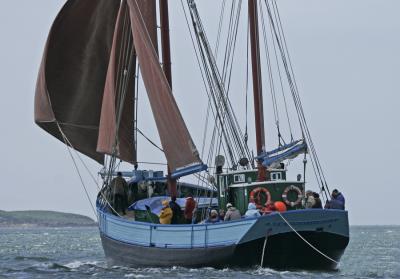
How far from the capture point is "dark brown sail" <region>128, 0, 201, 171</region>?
136ft

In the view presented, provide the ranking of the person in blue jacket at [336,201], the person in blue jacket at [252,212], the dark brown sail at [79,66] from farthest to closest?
the dark brown sail at [79,66] → the person in blue jacket at [336,201] → the person in blue jacket at [252,212]

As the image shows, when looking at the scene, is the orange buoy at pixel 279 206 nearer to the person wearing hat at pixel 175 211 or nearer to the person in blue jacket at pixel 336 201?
the person in blue jacket at pixel 336 201

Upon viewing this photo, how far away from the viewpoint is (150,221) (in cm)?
4188

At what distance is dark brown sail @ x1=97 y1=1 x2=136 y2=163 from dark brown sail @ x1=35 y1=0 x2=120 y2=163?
9.93 feet

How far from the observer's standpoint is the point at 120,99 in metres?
46.2

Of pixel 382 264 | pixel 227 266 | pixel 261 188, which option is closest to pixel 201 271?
pixel 227 266

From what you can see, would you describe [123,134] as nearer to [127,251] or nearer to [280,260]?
[127,251]

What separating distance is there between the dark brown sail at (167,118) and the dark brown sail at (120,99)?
2.54 meters

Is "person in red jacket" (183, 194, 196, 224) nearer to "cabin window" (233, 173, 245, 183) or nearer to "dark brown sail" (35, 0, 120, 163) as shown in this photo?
"cabin window" (233, 173, 245, 183)

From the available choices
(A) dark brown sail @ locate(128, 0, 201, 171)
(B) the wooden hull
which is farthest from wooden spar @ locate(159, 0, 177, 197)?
(B) the wooden hull

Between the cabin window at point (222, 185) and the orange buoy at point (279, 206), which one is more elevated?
the cabin window at point (222, 185)

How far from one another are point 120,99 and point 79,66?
4.38 metres

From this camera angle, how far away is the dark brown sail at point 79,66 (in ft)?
161

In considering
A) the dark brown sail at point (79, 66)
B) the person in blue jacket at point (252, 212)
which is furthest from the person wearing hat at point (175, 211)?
the dark brown sail at point (79, 66)
